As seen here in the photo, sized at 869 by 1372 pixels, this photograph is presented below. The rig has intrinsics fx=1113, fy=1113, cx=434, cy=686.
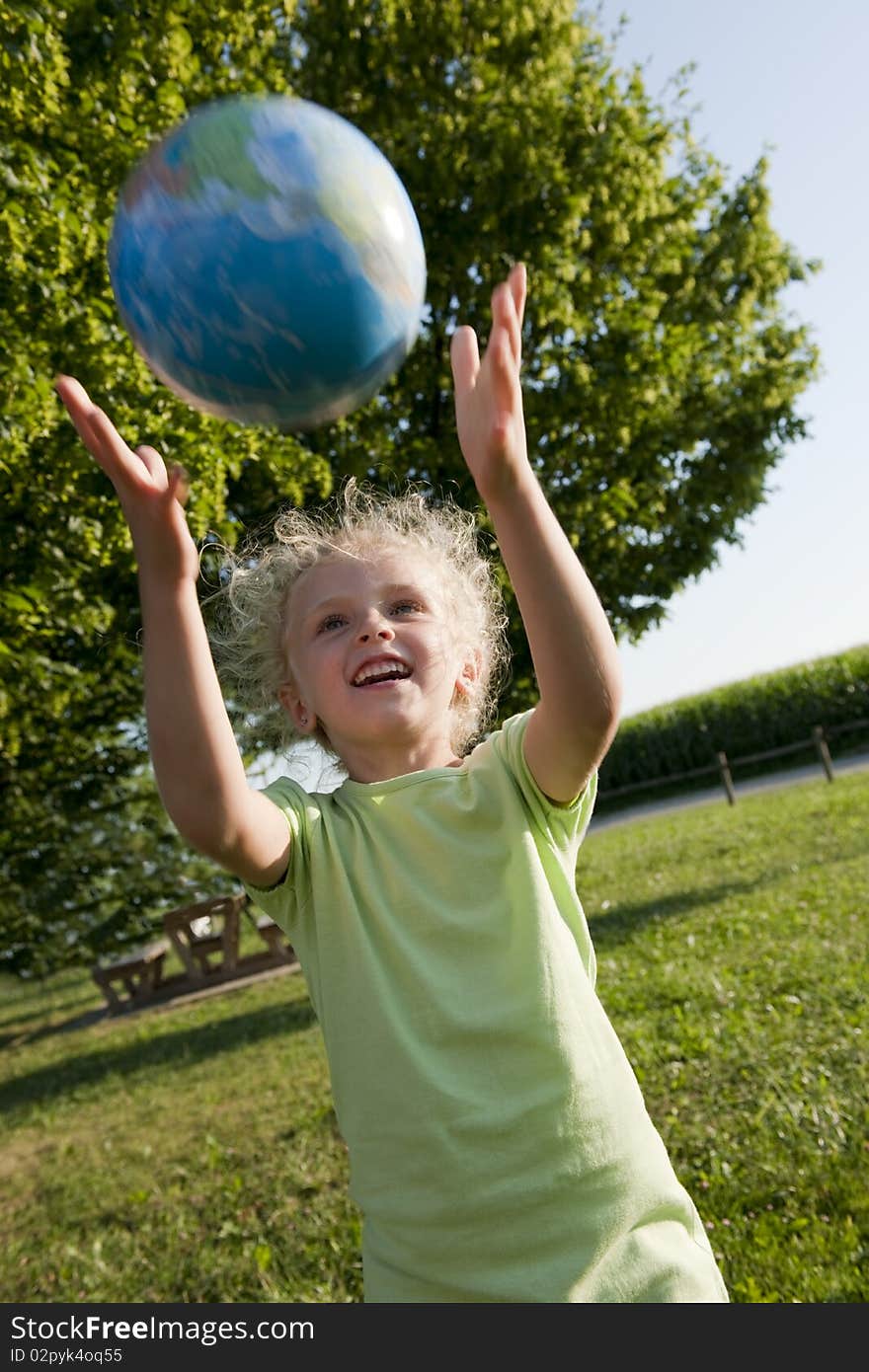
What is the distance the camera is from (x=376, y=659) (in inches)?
96.0

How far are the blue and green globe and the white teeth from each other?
0.59 m

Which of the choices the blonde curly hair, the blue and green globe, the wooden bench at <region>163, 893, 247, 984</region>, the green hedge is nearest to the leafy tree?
the wooden bench at <region>163, 893, 247, 984</region>

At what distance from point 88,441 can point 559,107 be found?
1151cm

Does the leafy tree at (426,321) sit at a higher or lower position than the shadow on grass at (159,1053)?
higher

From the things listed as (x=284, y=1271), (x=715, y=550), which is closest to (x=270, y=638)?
(x=284, y=1271)

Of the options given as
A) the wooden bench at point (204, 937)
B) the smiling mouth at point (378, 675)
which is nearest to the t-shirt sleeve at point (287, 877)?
the smiling mouth at point (378, 675)

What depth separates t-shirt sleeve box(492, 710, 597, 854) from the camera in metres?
2.32

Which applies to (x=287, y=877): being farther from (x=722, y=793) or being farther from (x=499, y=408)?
(x=722, y=793)

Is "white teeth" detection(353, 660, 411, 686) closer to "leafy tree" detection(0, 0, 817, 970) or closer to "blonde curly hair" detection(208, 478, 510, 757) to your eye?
"blonde curly hair" detection(208, 478, 510, 757)

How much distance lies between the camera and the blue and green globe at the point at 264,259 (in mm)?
2240

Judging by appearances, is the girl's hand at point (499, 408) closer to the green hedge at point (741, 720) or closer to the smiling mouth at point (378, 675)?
the smiling mouth at point (378, 675)

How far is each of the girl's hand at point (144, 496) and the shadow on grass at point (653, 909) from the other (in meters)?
9.02

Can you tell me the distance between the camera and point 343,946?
226cm
